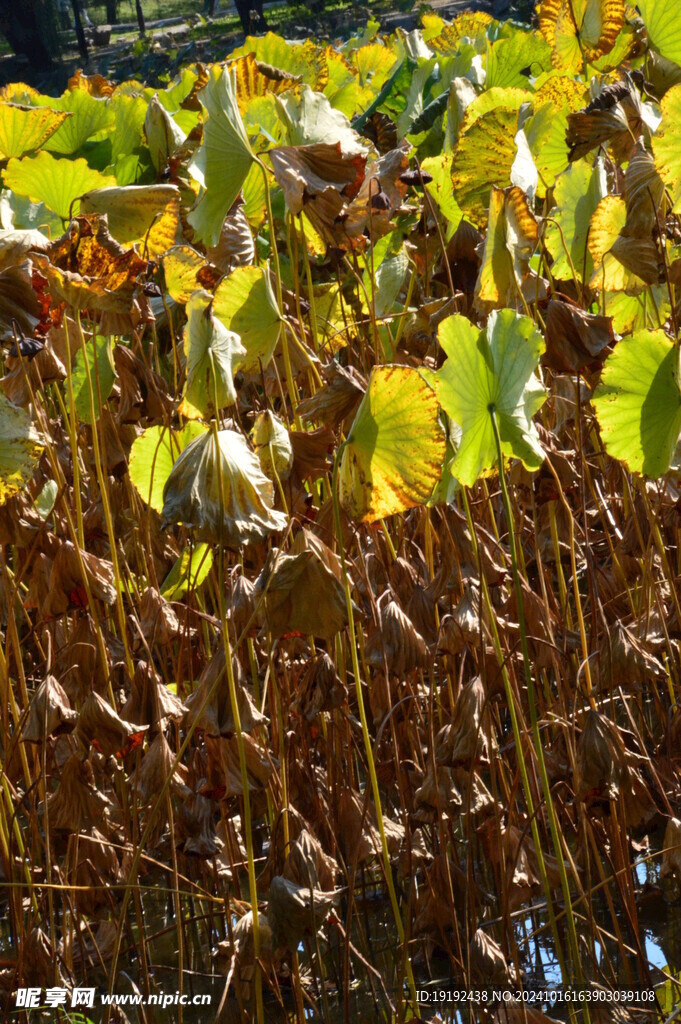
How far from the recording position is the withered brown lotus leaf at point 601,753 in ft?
3.02

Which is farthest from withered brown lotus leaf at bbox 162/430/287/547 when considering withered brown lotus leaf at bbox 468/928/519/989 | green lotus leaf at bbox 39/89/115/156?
green lotus leaf at bbox 39/89/115/156

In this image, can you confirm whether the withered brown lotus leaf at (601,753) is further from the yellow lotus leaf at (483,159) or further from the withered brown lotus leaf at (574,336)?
the yellow lotus leaf at (483,159)

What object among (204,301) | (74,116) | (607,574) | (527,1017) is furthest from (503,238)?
(74,116)

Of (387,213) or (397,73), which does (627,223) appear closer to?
(387,213)

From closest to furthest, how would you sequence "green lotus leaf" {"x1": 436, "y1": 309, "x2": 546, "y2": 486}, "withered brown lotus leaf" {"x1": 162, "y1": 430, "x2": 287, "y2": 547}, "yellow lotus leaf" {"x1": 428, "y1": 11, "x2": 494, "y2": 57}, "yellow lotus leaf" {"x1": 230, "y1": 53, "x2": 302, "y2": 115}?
"withered brown lotus leaf" {"x1": 162, "y1": 430, "x2": 287, "y2": 547}
"green lotus leaf" {"x1": 436, "y1": 309, "x2": 546, "y2": 486}
"yellow lotus leaf" {"x1": 230, "y1": 53, "x2": 302, "y2": 115}
"yellow lotus leaf" {"x1": 428, "y1": 11, "x2": 494, "y2": 57}

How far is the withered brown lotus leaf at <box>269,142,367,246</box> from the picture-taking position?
3.15 feet


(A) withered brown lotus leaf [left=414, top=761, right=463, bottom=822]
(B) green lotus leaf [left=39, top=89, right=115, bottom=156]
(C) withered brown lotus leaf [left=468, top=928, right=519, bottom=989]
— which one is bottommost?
(C) withered brown lotus leaf [left=468, top=928, right=519, bottom=989]

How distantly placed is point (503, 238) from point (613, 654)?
381 millimetres

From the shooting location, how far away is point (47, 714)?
1019 millimetres

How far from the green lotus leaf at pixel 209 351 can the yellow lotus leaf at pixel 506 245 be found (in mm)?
296

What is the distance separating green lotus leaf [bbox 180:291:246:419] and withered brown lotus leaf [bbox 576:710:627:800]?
404 mm

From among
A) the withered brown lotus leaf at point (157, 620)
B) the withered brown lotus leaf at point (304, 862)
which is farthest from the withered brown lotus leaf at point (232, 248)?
the withered brown lotus leaf at point (304, 862)

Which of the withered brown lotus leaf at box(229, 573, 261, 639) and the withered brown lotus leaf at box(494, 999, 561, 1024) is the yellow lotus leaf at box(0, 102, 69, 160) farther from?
the withered brown lotus leaf at box(494, 999, 561, 1024)

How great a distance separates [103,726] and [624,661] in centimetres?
48
